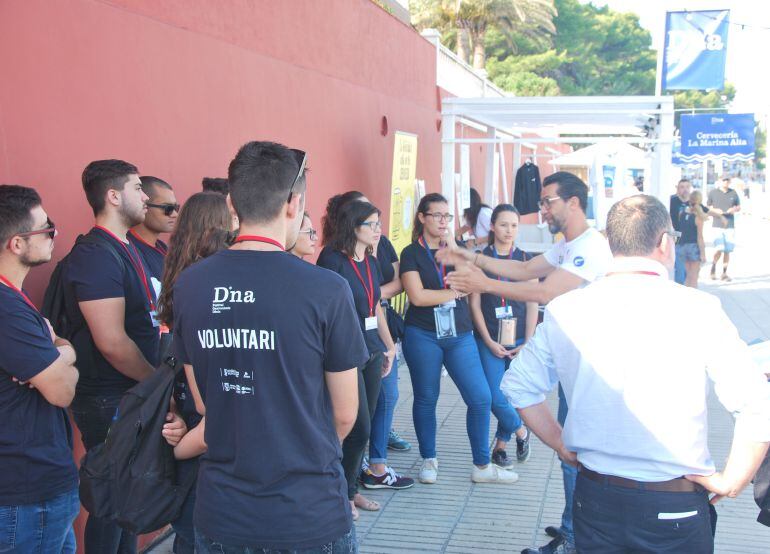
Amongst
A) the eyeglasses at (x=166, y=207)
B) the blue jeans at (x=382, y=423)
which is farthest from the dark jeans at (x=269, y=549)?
the blue jeans at (x=382, y=423)

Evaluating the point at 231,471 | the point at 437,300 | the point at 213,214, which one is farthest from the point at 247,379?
the point at 437,300

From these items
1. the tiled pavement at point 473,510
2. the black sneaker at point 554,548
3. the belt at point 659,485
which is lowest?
the tiled pavement at point 473,510

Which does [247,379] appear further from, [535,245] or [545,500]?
[535,245]

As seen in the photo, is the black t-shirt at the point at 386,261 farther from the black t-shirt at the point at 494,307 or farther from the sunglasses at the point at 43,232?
the sunglasses at the point at 43,232

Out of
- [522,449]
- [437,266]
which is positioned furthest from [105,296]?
[522,449]

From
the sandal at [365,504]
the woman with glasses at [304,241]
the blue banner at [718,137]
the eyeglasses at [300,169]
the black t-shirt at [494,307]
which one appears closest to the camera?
the eyeglasses at [300,169]

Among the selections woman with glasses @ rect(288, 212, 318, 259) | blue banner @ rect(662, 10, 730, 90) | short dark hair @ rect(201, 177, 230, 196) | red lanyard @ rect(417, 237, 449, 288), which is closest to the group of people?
short dark hair @ rect(201, 177, 230, 196)

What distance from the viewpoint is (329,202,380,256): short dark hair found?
4793 mm

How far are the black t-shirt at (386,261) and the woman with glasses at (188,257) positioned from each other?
84.8 inches

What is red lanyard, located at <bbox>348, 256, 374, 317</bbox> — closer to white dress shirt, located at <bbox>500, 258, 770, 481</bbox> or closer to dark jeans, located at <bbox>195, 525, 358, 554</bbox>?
white dress shirt, located at <bbox>500, 258, 770, 481</bbox>

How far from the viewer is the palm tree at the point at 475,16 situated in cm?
2817

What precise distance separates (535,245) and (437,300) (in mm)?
4934

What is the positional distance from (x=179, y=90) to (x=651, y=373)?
11.2 feet

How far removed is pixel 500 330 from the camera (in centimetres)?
550
